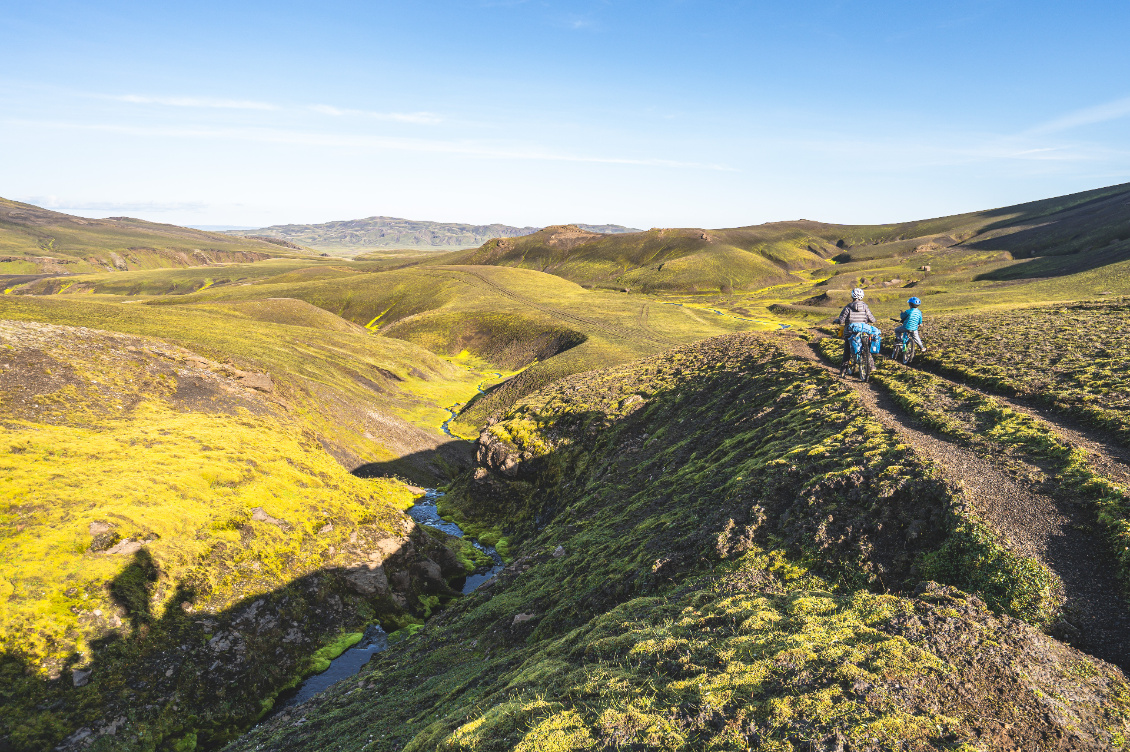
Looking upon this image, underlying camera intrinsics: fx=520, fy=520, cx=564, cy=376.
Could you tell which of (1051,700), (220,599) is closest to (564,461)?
(220,599)

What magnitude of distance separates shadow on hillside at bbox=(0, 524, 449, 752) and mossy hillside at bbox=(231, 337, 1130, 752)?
5117mm

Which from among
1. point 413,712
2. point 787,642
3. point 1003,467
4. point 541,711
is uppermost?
point 1003,467

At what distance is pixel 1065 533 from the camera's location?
16516 millimetres

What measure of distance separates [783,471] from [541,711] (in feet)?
A: 54.1

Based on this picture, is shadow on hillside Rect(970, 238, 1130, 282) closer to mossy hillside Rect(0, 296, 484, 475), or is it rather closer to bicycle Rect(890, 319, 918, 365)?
bicycle Rect(890, 319, 918, 365)

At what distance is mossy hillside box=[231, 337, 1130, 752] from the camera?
12039mm

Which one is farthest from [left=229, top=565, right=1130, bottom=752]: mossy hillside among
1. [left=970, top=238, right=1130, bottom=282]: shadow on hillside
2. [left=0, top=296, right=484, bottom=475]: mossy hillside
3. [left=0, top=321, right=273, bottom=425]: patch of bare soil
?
[left=970, top=238, right=1130, bottom=282]: shadow on hillside

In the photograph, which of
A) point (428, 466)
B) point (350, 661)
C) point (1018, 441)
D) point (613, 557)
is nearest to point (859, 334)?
point (1018, 441)

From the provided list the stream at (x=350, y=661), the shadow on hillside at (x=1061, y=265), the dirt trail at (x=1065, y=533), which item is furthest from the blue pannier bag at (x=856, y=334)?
the shadow on hillside at (x=1061, y=265)

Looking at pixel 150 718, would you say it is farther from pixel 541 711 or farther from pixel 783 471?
pixel 783 471

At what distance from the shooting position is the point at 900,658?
1314cm

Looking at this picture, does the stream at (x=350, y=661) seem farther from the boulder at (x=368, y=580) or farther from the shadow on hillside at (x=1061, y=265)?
the shadow on hillside at (x=1061, y=265)

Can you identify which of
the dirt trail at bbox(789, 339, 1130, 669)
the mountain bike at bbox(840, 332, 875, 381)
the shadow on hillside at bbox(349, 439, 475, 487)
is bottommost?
the shadow on hillside at bbox(349, 439, 475, 487)

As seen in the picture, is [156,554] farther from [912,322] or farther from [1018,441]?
[912,322]
